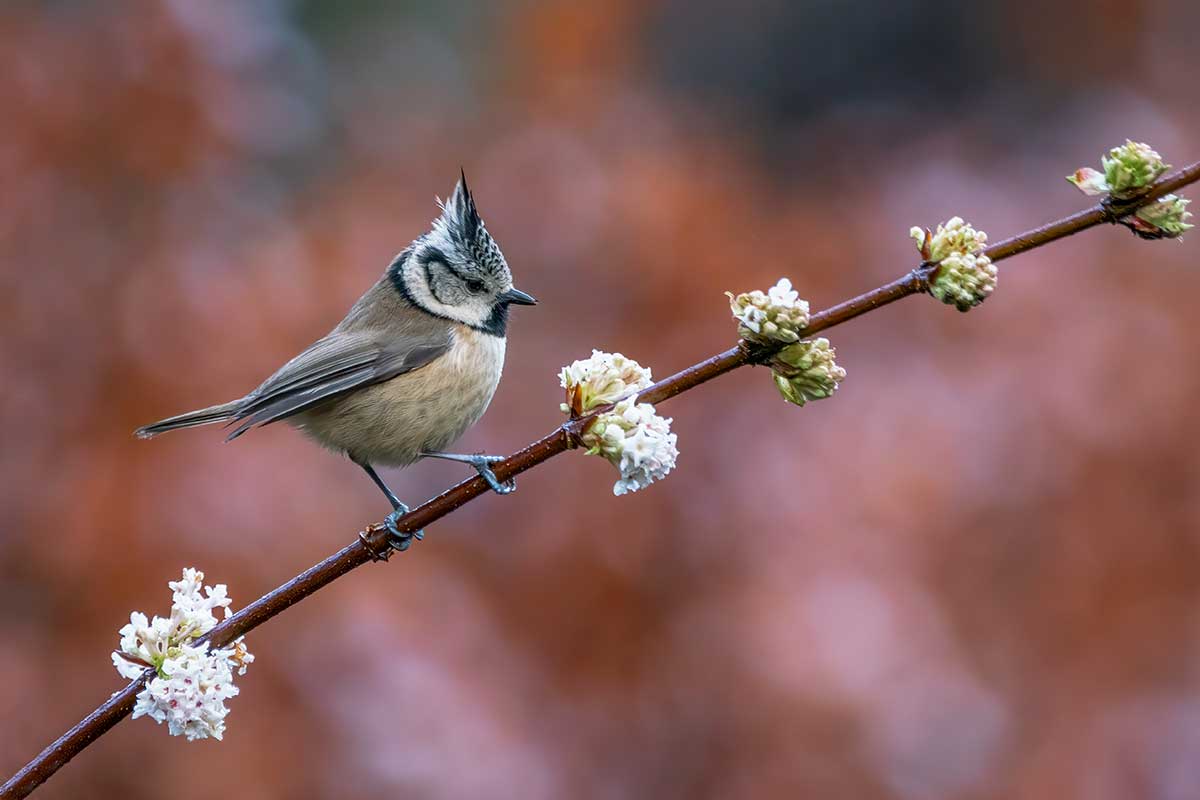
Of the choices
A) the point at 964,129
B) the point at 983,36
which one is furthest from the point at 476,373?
the point at 983,36

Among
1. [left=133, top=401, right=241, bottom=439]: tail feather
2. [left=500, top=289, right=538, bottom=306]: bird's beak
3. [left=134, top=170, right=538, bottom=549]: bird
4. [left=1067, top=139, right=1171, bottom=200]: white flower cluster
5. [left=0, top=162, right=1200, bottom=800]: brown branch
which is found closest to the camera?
[left=0, top=162, right=1200, bottom=800]: brown branch

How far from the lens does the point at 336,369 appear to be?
9.92ft

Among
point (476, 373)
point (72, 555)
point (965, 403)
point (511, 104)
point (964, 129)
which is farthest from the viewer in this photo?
point (964, 129)

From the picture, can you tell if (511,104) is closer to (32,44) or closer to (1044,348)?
(32,44)

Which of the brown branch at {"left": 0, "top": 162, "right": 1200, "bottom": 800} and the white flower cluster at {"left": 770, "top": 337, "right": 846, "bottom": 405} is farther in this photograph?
the white flower cluster at {"left": 770, "top": 337, "right": 846, "bottom": 405}

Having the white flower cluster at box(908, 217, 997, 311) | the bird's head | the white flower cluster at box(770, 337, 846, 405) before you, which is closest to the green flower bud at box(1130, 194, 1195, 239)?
the white flower cluster at box(908, 217, 997, 311)

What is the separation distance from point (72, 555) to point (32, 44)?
187 cm

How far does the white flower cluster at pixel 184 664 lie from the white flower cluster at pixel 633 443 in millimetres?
545

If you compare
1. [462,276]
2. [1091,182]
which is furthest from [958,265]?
[462,276]

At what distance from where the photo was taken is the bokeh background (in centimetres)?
356

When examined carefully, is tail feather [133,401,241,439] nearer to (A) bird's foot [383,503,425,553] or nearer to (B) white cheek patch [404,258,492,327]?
(B) white cheek patch [404,258,492,327]

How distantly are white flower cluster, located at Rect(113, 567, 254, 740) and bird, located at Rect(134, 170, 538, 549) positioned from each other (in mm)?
1109

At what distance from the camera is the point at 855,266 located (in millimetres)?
A: 5148

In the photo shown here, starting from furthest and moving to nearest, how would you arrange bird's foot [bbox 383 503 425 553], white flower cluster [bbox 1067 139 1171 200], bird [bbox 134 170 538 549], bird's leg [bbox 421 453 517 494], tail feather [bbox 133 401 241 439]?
bird [bbox 134 170 538 549]
tail feather [bbox 133 401 241 439]
bird's foot [bbox 383 503 425 553]
bird's leg [bbox 421 453 517 494]
white flower cluster [bbox 1067 139 1171 200]
